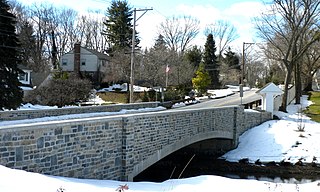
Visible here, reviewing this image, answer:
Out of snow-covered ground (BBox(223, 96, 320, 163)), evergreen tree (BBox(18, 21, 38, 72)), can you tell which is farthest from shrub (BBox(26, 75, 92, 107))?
evergreen tree (BBox(18, 21, 38, 72))

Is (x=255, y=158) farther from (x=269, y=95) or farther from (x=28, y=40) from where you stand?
(x=28, y=40)

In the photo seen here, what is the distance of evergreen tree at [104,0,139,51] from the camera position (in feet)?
189

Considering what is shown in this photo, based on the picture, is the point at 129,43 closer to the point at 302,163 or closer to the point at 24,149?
the point at 302,163

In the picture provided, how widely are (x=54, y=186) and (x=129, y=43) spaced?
51.4 m

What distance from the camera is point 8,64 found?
85.3ft

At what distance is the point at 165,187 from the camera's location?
31.0 ft

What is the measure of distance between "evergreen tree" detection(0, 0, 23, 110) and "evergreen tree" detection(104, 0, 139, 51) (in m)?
30.1

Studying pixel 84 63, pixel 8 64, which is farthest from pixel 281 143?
pixel 84 63

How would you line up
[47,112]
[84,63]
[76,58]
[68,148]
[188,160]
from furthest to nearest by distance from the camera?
[84,63], [76,58], [188,160], [47,112], [68,148]

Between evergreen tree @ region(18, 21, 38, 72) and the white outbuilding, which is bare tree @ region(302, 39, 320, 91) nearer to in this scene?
the white outbuilding

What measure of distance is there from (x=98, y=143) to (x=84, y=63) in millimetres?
43884

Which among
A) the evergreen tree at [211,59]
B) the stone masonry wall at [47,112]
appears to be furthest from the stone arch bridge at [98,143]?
the evergreen tree at [211,59]

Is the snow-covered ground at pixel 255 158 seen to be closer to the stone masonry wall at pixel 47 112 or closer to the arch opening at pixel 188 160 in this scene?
the arch opening at pixel 188 160

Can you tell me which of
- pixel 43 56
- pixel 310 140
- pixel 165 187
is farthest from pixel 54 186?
pixel 43 56
